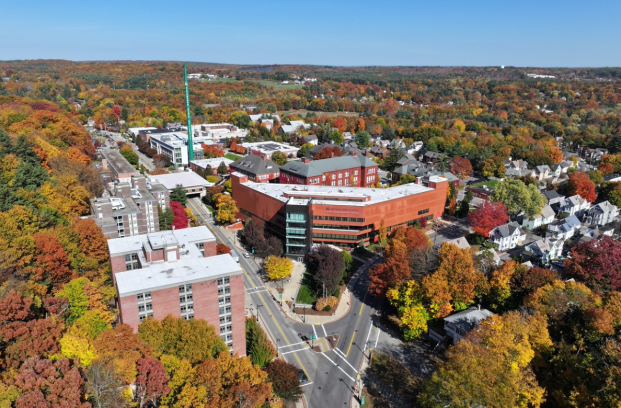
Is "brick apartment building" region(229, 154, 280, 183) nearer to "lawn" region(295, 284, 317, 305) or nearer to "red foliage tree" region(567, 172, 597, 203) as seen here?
"lawn" region(295, 284, 317, 305)

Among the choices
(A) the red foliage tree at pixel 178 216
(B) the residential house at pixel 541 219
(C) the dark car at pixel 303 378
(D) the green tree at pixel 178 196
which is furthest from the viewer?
(D) the green tree at pixel 178 196

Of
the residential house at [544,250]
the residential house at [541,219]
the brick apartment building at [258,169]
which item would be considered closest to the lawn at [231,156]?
the brick apartment building at [258,169]

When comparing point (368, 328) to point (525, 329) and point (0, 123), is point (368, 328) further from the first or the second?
point (0, 123)

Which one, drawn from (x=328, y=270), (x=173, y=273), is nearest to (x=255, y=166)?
(x=328, y=270)

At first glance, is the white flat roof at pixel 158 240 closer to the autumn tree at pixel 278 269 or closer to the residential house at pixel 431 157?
the autumn tree at pixel 278 269

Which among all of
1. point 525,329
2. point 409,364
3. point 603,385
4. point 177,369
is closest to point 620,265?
point 525,329

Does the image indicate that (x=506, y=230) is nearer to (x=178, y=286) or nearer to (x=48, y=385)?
(x=178, y=286)
